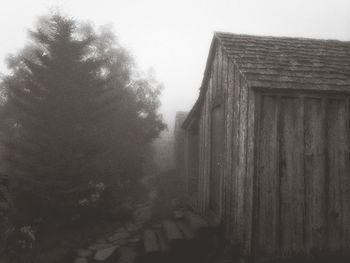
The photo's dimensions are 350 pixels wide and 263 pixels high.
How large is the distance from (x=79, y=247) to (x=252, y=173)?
468cm

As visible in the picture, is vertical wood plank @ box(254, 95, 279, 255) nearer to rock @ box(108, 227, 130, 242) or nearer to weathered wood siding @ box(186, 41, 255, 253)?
weathered wood siding @ box(186, 41, 255, 253)

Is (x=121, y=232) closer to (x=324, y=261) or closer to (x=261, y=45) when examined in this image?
(x=324, y=261)

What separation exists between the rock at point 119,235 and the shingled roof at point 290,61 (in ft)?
17.2

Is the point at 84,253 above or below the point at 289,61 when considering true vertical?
below

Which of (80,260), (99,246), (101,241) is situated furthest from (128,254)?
(101,241)

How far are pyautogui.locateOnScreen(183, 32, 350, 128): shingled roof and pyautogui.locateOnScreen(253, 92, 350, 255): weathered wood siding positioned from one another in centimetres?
26

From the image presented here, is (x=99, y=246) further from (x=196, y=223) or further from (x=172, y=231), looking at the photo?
(x=196, y=223)

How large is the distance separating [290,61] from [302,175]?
91.9 inches

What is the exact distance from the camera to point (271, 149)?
6184 millimetres

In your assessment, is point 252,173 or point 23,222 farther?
point 23,222

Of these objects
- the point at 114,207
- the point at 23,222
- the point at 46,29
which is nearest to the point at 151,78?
the point at 46,29

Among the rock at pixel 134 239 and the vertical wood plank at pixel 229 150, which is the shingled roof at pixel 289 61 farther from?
the rock at pixel 134 239

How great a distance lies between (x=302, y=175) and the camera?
6.28 metres

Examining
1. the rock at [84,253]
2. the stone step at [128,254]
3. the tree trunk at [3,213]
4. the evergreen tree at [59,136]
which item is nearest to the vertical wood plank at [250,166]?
the stone step at [128,254]
